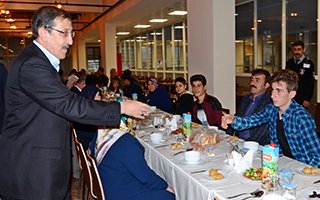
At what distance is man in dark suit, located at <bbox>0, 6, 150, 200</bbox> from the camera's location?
59.7 inches

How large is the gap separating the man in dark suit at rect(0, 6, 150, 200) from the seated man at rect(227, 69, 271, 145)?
7.35 feet

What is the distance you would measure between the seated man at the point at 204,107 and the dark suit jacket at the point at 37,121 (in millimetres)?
2596

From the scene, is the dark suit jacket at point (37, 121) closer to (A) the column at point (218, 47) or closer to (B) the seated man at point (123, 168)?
(B) the seated man at point (123, 168)

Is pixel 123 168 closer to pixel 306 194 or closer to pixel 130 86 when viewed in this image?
pixel 306 194

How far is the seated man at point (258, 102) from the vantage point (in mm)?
3557

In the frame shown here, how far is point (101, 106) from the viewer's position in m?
1.57

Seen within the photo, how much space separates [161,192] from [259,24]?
267 inches

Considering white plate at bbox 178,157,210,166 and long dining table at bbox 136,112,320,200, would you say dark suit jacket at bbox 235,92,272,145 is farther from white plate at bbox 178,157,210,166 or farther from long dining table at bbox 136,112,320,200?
white plate at bbox 178,157,210,166

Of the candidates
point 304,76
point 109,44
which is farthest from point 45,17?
point 109,44

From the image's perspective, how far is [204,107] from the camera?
4176 millimetres

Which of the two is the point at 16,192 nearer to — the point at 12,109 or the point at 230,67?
the point at 12,109

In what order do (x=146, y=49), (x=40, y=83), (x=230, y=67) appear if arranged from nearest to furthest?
(x=40, y=83), (x=230, y=67), (x=146, y=49)

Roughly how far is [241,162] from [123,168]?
0.77 meters

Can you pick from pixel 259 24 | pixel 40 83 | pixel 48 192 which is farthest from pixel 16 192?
pixel 259 24
